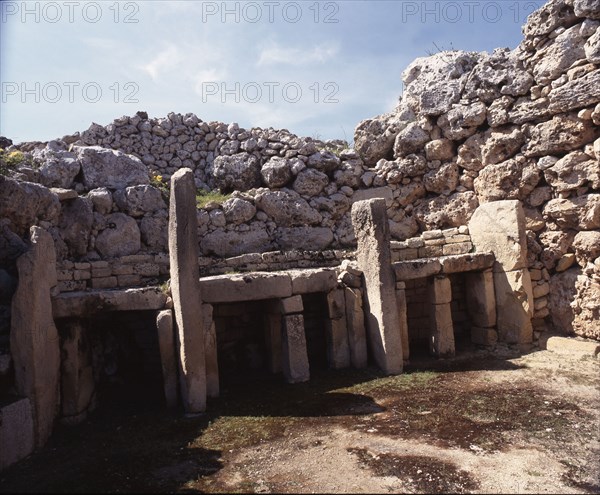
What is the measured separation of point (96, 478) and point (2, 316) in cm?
261

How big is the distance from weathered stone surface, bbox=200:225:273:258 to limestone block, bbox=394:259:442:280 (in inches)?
138

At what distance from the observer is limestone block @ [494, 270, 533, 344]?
8578mm

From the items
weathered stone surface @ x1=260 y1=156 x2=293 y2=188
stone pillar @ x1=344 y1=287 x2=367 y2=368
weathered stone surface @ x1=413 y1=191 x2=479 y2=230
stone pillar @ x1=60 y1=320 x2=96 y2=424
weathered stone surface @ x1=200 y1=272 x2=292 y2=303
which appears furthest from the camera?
weathered stone surface @ x1=260 y1=156 x2=293 y2=188

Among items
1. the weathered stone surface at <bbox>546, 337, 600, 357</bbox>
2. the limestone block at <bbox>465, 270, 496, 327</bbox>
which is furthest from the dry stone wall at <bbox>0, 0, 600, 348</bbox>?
the limestone block at <bbox>465, 270, 496, 327</bbox>

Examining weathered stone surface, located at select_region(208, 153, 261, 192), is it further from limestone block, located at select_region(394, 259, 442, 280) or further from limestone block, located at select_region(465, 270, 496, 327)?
limestone block, located at select_region(465, 270, 496, 327)

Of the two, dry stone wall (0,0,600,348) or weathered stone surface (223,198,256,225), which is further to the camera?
weathered stone surface (223,198,256,225)

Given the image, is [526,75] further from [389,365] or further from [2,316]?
[2,316]

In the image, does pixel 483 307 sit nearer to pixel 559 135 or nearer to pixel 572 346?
pixel 572 346

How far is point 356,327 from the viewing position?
26.1 feet

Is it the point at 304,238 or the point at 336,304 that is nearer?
the point at 336,304

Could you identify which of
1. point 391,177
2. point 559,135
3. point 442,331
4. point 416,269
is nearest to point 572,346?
point 442,331

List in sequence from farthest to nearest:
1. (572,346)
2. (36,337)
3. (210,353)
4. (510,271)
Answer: (510,271) < (572,346) < (210,353) < (36,337)

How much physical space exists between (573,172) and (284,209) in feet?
19.7

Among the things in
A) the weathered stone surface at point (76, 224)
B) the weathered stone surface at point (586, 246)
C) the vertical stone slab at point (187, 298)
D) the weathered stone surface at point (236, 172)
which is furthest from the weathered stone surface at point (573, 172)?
the weathered stone surface at point (76, 224)
